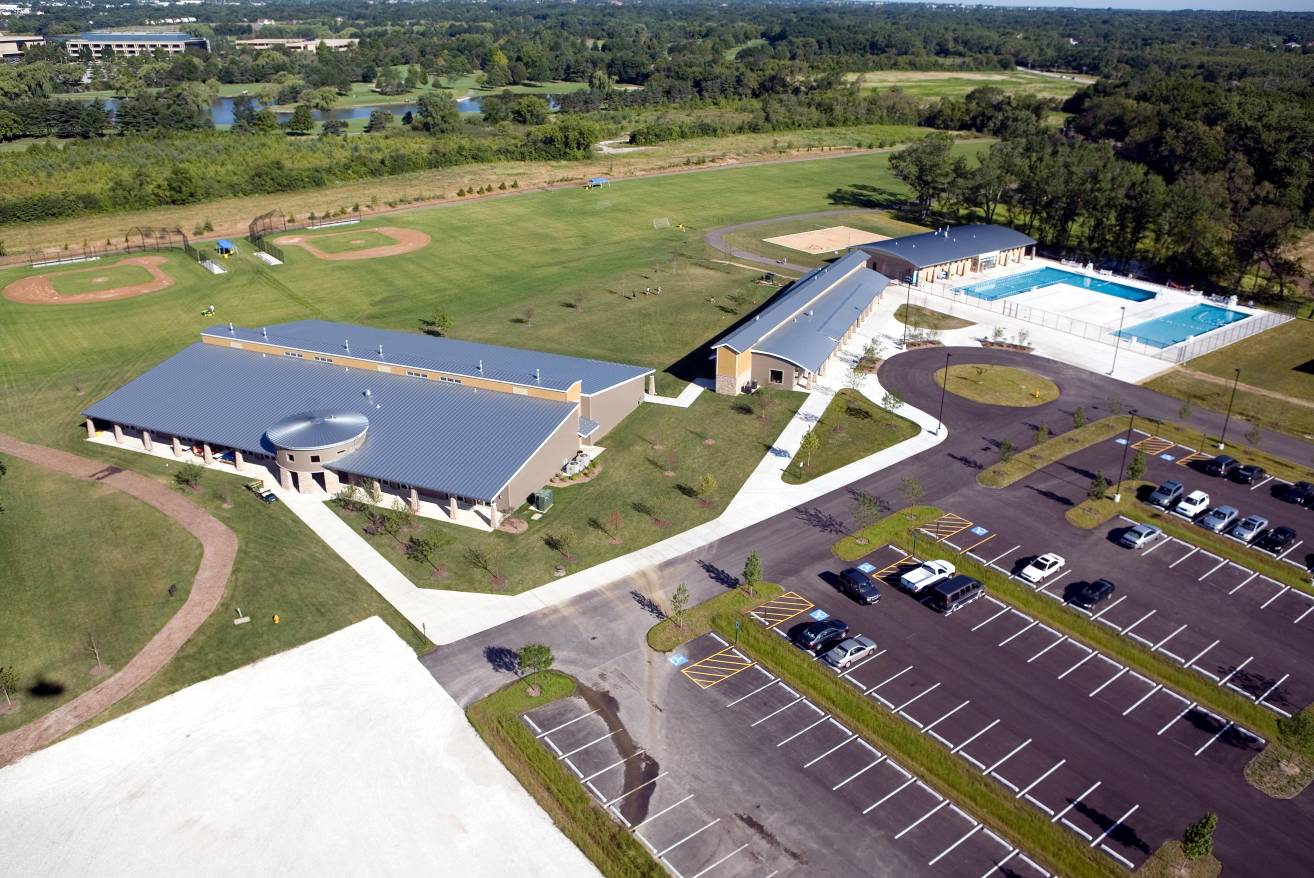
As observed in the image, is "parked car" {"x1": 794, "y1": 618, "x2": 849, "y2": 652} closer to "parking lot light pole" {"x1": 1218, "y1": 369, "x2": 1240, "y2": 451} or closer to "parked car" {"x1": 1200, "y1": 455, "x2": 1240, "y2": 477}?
"parked car" {"x1": 1200, "y1": 455, "x2": 1240, "y2": 477}

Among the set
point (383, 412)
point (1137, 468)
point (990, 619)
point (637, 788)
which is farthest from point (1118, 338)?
point (637, 788)

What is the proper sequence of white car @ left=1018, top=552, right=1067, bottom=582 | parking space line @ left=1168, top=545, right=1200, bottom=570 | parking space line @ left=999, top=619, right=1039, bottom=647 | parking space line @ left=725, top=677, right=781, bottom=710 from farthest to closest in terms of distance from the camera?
parking space line @ left=1168, top=545, right=1200, bottom=570 → white car @ left=1018, top=552, right=1067, bottom=582 → parking space line @ left=999, top=619, right=1039, bottom=647 → parking space line @ left=725, top=677, right=781, bottom=710

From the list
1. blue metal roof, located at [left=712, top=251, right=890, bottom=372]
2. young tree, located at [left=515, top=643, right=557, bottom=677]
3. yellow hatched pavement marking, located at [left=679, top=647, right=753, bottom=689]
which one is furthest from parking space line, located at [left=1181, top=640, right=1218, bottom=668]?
blue metal roof, located at [left=712, top=251, right=890, bottom=372]

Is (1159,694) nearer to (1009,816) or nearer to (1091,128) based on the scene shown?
(1009,816)

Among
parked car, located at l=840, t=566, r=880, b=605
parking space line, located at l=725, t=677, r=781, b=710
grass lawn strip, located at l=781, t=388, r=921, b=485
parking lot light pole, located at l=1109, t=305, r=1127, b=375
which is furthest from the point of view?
parking lot light pole, located at l=1109, t=305, r=1127, b=375

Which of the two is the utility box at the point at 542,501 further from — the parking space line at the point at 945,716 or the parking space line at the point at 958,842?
the parking space line at the point at 958,842

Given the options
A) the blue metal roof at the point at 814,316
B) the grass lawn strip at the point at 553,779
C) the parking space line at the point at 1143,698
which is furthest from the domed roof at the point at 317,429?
the parking space line at the point at 1143,698

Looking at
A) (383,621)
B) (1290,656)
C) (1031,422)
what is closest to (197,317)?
(383,621)
